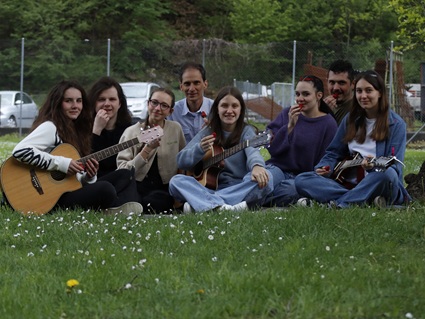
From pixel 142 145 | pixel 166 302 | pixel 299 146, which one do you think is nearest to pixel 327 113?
pixel 299 146

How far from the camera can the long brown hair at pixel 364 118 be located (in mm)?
8422

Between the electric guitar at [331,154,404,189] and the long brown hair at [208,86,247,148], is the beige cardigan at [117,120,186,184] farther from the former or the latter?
the electric guitar at [331,154,404,189]

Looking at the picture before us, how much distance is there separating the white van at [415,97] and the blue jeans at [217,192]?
15.8 m

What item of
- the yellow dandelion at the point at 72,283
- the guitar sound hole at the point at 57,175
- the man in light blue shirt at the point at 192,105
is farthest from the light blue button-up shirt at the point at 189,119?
the yellow dandelion at the point at 72,283

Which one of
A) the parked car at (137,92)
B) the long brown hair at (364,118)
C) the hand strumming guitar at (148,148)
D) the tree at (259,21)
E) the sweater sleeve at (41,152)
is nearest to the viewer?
the sweater sleeve at (41,152)

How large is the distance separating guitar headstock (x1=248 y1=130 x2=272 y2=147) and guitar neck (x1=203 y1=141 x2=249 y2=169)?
5 cm

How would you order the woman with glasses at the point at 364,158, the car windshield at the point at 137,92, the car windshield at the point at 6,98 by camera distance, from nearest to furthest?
1. the woman with glasses at the point at 364,158
2. the car windshield at the point at 6,98
3. the car windshield at the point at 137,92

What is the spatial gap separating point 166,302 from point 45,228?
253cm

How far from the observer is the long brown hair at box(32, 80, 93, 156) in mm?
8688

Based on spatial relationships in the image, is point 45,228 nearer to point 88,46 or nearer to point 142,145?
point 142,145

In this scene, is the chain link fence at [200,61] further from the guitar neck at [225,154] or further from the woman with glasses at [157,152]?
the guitar neck at [225,154]

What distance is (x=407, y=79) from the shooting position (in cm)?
2517

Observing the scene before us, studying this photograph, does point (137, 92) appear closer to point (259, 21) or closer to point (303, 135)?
point (259, 21)

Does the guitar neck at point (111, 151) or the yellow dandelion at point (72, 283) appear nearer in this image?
the yellow dandelion at point (72, 283)
